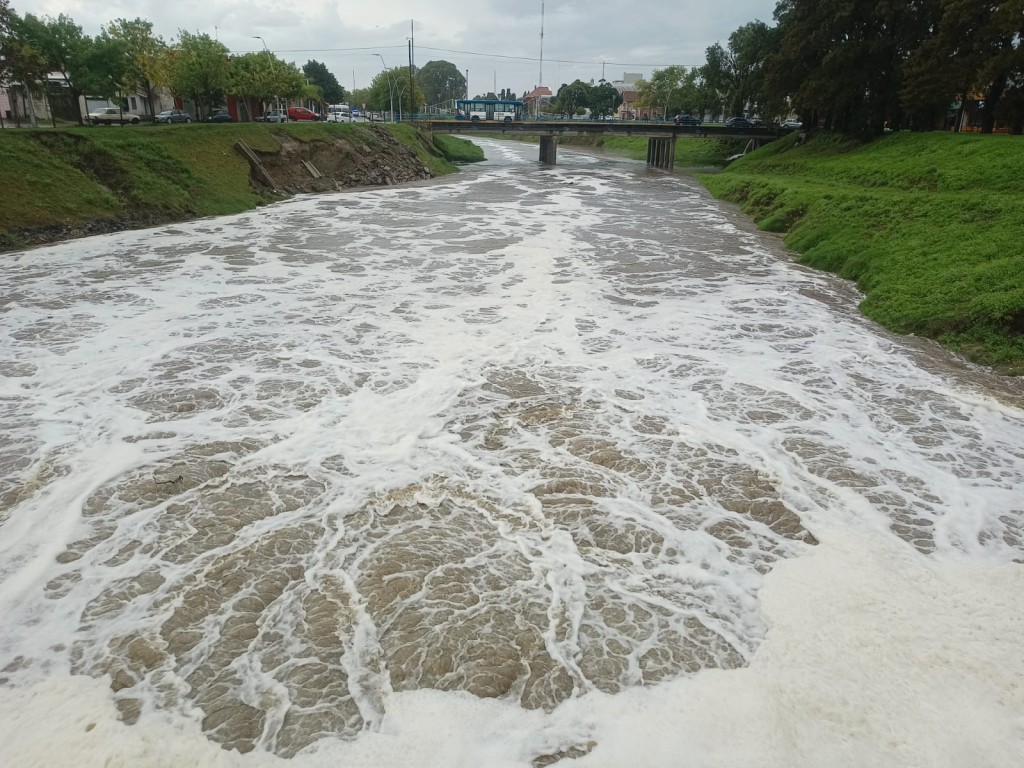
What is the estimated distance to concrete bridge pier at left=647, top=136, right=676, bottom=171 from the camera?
62.0 m

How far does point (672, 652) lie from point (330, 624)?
2957 mm

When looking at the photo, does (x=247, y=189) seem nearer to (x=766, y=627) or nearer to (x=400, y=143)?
(x=400, y=143)

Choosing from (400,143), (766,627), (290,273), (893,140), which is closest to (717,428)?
(766,627)

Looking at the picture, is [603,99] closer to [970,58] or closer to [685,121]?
[685,121]

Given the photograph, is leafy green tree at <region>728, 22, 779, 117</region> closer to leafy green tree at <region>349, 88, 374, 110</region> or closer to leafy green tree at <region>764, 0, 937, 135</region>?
leafy green tree at <region>764, 0, 937, 135</region>

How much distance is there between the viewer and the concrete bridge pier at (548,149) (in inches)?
2627

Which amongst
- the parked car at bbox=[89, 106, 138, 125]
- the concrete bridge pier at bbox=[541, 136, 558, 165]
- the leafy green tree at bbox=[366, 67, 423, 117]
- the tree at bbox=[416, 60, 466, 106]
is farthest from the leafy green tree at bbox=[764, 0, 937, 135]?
the tree at bbox=[416, 60, 466, 106]

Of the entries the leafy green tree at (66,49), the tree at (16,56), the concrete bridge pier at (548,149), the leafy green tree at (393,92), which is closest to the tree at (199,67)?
the leafy green tree at (66,49)

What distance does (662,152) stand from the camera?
2544 inches

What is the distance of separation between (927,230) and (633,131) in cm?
4910

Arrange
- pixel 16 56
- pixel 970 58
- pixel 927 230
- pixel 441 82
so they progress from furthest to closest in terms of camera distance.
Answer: pixel 441 82 → pixel 970 58 → pixel 16 56 → pixel 927 230

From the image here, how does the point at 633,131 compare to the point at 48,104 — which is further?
the point at 633,131

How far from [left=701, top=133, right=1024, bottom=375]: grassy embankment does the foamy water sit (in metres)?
1.28

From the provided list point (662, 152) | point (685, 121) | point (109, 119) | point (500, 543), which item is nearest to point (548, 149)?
point (662, 152)
